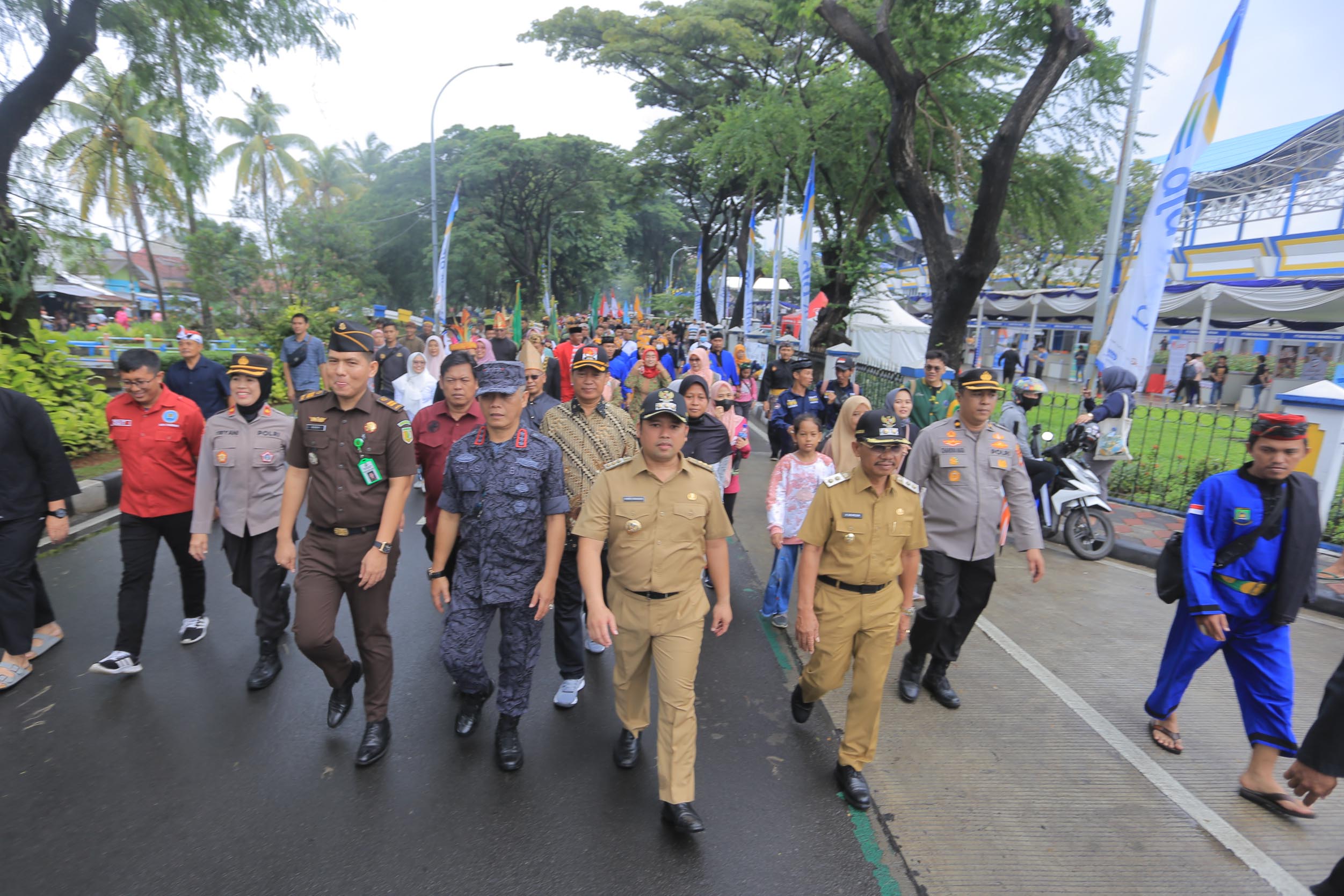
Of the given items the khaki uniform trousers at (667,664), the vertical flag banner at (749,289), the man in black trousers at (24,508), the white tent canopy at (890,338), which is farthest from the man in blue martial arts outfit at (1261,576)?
the white tent canopy at (890,338)

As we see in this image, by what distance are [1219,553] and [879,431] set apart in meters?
1.92

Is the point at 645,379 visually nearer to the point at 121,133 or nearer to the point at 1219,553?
the point at 1219,553

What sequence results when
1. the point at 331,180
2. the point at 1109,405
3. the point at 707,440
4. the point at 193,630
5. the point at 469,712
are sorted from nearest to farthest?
the point at 469,712 → the point at 193,630 → the point at 707,440 → the point at 1109,405 → the point at 331,180

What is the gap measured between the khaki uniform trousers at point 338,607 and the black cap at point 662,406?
1477 mm

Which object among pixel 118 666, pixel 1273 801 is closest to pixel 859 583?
pixel 1273 801

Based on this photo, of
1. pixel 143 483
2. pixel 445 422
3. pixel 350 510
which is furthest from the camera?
pixel 445 422

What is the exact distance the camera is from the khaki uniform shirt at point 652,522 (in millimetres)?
3135

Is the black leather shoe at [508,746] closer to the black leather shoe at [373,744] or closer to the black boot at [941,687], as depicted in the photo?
the black leather shoe at [373,744]

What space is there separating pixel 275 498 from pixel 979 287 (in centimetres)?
989

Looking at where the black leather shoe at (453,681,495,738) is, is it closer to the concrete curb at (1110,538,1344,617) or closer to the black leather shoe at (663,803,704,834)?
the black leather shoe at (663,803,704,834)

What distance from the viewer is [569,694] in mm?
4137

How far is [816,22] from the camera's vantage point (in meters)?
19.1

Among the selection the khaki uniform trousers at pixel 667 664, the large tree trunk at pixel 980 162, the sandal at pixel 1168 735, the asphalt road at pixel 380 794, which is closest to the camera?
the asphalt road at pixel 380 794

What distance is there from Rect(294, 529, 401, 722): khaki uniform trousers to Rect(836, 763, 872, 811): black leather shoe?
2273 millimetres
